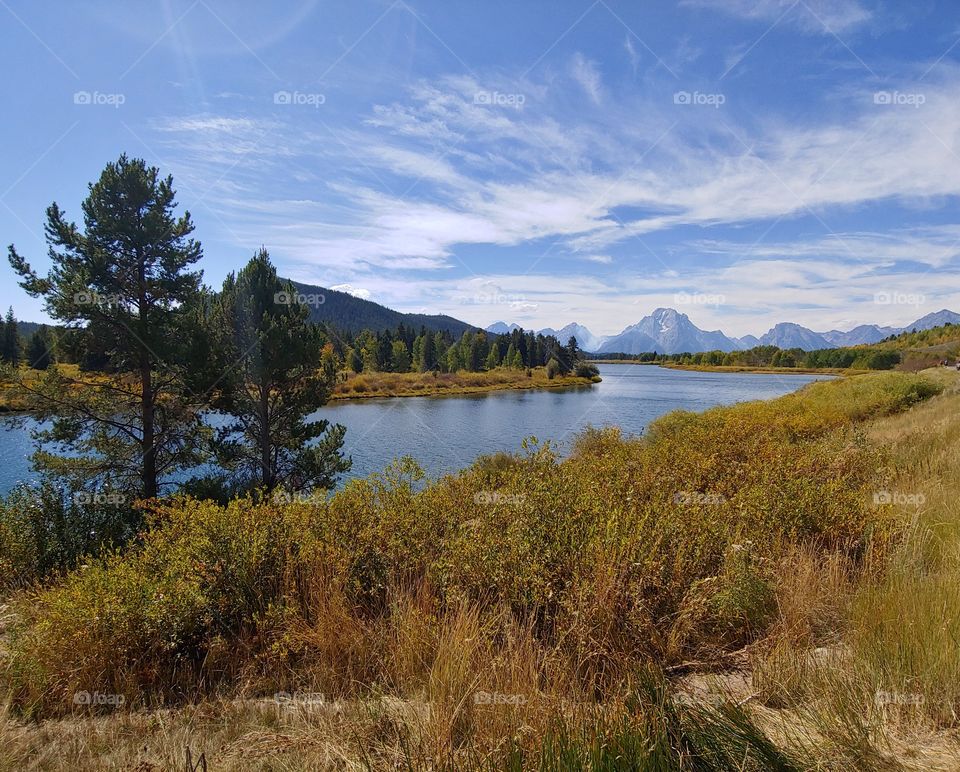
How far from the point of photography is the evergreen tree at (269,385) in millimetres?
16156

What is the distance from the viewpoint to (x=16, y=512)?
952 cm

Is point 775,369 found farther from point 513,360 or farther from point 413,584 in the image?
point 413,584

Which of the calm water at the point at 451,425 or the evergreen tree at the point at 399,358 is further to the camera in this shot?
the evergreen tree at the point at 399,358

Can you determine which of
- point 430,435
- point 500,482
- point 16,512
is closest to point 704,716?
point 500,482

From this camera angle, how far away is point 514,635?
3.51 m

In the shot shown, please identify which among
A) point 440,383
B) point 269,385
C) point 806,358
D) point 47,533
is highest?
point 806,358

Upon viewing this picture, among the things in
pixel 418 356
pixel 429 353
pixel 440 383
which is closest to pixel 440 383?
pixel 440 383

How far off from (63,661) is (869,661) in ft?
19.5

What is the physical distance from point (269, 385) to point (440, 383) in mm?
61601

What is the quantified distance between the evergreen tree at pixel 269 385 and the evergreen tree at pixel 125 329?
1.27 metres

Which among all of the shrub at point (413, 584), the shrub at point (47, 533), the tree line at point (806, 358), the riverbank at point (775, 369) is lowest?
the shrub at point (47, 533)

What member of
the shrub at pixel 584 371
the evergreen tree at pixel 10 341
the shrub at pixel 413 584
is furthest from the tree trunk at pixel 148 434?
the shrub at pixel 584 371

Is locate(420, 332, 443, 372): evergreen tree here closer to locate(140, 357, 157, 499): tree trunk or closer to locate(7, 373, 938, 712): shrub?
locate(140, 357, 157, 499): tree trunk

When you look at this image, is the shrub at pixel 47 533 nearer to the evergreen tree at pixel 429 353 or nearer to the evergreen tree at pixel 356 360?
the evergreen tree at pixel 356 360
